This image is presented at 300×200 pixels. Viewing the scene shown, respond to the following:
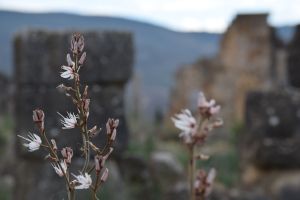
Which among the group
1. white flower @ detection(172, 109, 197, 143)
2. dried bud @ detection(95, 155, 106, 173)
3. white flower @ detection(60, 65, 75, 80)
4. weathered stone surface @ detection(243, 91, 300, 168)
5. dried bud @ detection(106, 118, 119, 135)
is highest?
white flower @ detection(60, 65, 75, 80)

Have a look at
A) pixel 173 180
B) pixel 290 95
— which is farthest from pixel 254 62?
pixel 290 95

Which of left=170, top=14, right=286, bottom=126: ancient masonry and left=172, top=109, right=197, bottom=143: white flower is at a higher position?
left=172, top=109, right=197, bottom=143: white flower

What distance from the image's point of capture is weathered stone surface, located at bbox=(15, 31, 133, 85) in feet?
13.7

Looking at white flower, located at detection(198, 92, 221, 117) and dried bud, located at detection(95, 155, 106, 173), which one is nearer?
dried bud, located at detection(95, 155, 106, 173)

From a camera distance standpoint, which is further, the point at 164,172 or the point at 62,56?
the point at 164,172

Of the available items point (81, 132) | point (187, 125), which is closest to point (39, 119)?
point (81, 132)

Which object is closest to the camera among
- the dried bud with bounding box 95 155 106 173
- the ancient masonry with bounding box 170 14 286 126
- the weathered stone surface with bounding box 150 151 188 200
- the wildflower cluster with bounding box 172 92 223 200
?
the dried bud with bounding box 95 155 106 173

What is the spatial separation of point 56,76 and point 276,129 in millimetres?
1135

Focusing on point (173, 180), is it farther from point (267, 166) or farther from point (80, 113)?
point (80, 113)

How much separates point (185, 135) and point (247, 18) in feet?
49.2

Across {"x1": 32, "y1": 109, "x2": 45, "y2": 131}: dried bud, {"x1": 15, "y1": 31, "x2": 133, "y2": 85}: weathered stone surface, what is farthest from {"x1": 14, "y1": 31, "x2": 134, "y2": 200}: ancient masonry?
{"x1": 32, "y1": 109, "x2": 45, "y2": 131}: dried bud

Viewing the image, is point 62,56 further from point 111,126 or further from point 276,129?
point 111,126

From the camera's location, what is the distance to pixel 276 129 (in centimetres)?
417

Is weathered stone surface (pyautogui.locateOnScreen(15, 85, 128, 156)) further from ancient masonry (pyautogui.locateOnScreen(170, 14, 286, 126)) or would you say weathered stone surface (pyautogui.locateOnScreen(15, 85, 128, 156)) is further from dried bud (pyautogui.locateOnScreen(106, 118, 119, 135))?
ancient masonry (pyautogui.locateOnScreen(170, 14, 286, 126))
